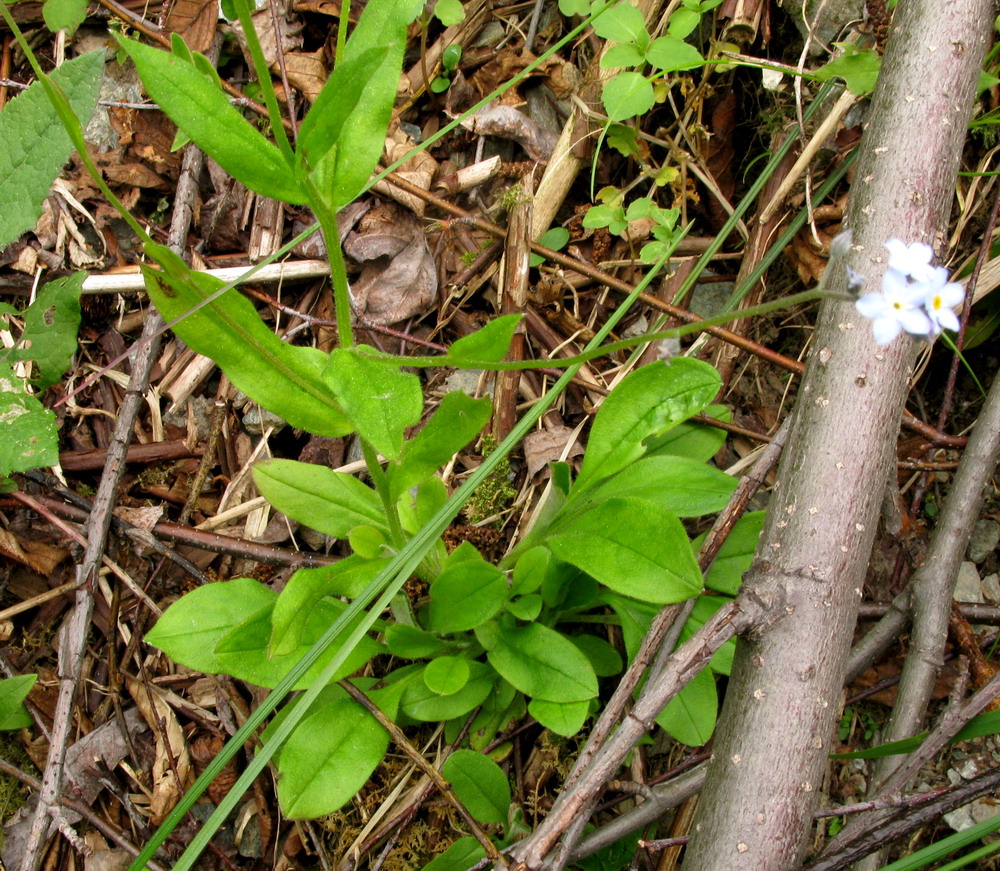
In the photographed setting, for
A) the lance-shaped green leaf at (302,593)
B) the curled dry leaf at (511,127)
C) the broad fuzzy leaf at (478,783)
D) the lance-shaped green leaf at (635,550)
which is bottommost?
the broad fuzzy leaf at (478,783)

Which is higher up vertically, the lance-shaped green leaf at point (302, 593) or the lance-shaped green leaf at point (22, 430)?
the lance-shaped green leaf at point (22, 430)

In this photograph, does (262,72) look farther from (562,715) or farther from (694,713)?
(694,713)

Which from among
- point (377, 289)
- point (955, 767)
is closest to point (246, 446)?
point (377, 289)

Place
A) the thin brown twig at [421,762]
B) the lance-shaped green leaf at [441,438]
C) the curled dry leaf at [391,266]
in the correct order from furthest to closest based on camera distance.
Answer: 1. the curled dry leaf at [391,266]
2. the thin brown twig at [421,762]
3. the lance-shaped green leaf at [441,438]

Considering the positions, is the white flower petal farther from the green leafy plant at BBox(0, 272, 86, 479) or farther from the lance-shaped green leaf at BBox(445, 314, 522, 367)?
the green leafy plant at BBox(0, 272, 86, 479)

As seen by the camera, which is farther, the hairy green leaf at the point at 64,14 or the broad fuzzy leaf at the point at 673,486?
the hairy green leaf at the point at 64,14

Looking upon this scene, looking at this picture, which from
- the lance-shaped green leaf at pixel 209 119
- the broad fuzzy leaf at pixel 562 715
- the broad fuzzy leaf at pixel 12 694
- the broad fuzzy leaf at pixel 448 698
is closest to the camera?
the lance-shaped green leaf at pixel 209 119

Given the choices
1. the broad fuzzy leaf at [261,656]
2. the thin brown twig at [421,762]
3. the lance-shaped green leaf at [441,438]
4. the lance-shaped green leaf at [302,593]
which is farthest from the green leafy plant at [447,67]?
the thin brown twig at [421,762]

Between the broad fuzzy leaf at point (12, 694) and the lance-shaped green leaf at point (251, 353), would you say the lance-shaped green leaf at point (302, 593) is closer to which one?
the lance-shaped green leaf at point (251, 353)
